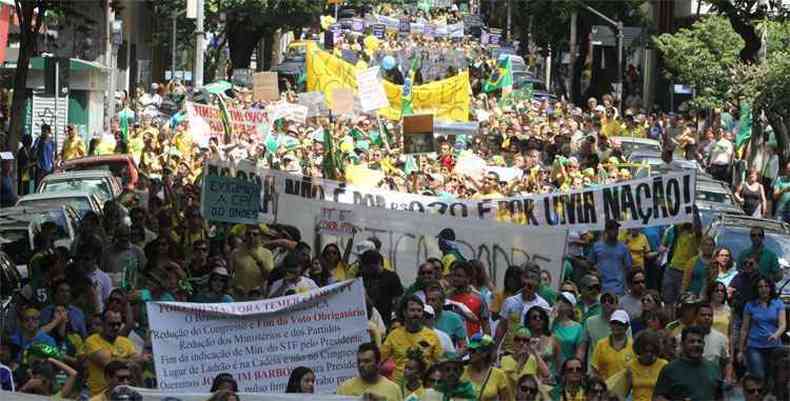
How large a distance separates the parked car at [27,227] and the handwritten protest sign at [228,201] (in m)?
1.51

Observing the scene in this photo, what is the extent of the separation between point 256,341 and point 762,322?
449 centimetres

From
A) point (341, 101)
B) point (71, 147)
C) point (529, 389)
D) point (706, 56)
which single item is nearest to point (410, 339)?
point (529, 389)

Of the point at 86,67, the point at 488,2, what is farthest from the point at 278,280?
the point at 488,2

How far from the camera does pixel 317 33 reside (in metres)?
89.2

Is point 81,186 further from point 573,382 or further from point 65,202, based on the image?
point 573,382

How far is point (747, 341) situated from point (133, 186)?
44.0ft

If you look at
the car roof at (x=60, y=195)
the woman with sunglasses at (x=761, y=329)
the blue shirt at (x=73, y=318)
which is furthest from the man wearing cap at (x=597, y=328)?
the car roof at (x=60, y=195)

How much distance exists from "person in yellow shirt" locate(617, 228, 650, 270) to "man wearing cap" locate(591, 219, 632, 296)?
142 centimetres

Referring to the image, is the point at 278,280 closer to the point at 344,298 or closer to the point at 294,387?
the point at 344,298

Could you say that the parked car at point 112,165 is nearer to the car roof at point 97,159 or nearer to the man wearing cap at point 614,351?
the car roof at point 97,159

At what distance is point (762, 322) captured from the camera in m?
15.7

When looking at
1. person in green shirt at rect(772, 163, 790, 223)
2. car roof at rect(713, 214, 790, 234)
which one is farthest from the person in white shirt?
person in green shirt at rect(772, 163, 790, 223)

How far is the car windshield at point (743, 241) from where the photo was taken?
68.4 feet

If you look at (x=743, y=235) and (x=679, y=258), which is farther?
(x=743, y=235)
